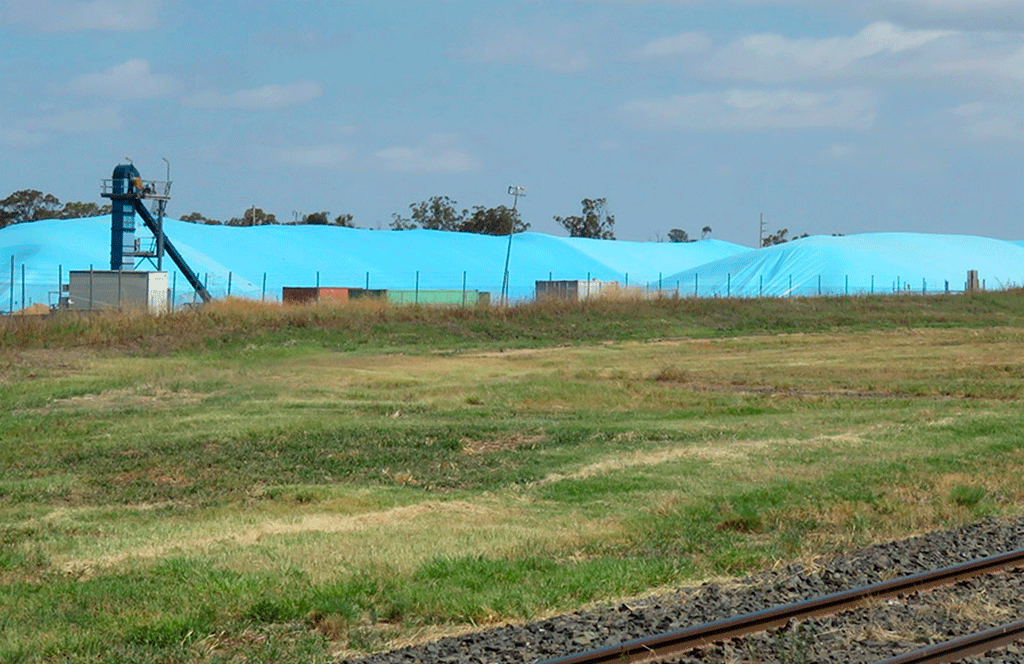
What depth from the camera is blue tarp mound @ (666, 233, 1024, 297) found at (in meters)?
102

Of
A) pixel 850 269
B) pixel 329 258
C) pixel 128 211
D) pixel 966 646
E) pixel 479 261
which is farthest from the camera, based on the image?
pixel 479 261

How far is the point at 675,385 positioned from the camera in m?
34.0

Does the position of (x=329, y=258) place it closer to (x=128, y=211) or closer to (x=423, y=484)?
(x=128, y=211)

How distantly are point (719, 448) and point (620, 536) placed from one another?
7.27m

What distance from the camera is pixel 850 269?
342 ft

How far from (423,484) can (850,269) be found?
9126 centimetres

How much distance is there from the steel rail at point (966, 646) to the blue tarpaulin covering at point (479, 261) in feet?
241

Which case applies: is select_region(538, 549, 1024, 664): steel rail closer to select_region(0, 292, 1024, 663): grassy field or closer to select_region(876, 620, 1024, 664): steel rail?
select_region(876, 620, 1024, 664): steel rail

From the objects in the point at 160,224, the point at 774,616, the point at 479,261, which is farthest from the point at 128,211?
the point at 774,616

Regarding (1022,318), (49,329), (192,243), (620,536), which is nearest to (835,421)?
(620,536)

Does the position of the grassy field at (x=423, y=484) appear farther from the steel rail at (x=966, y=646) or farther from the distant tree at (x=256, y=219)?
the distant tree at (x=256, y=219)

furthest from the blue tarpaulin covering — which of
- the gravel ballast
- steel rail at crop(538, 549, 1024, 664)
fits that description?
steel rail at crop(538, 549, 1024, 664)

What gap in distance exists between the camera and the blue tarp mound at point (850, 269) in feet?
335

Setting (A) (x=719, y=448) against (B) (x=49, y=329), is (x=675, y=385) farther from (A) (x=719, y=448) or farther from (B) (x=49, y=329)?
(B) (x=49, y=329)
